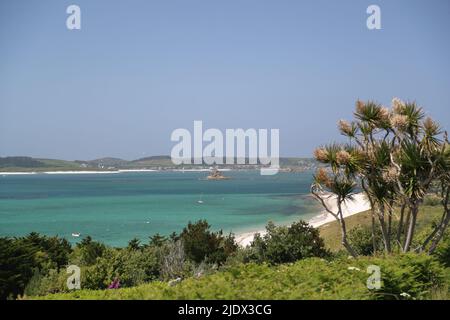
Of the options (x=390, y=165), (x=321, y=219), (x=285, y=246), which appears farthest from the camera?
(x=321, y=219)

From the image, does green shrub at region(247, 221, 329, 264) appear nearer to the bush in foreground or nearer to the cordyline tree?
the cordyline tree

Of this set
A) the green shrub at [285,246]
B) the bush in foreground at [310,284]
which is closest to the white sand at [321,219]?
the green shrub at [285,246]

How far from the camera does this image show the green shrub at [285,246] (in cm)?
1386

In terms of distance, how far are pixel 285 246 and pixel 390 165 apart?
4.43 metres

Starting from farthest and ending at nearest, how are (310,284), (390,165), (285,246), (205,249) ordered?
1. (205,249)
2. (285,246)
3. (390,165)
4. (310,284)

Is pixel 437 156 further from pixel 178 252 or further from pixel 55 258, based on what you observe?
pixel 55 258

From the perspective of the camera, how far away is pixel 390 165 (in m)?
10.9

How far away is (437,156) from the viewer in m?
9.94

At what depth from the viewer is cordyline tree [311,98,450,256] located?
10.2m

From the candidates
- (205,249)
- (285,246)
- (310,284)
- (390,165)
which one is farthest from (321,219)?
(310,284)

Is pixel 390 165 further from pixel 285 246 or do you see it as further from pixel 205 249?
pixel 205 249

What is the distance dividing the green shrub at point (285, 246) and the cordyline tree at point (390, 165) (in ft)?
8.82
